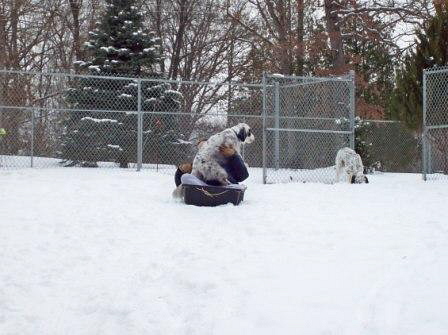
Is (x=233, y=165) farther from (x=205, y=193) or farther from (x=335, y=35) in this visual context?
(x=335, y=35)

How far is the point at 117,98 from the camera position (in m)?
17.9

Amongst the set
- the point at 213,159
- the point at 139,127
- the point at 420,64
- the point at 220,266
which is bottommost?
the point at 220,266

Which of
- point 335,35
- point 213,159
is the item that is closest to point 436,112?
point 213,159

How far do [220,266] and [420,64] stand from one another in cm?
1194

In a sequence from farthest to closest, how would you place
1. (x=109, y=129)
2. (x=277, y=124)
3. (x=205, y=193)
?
1. (x=109, y=129)
2. (x=277, y=124)
3. (x=205, y=193)

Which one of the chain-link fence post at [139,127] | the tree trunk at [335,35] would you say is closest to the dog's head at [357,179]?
the chain-link fence post at [139,127]

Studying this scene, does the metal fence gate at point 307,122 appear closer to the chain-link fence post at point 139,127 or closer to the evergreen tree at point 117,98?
the evergreen tree at point 117,98

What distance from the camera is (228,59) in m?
29.0

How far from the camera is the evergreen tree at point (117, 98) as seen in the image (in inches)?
653

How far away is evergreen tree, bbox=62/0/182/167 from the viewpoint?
16.6 meters

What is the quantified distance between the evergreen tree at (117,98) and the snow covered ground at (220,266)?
21.7ft

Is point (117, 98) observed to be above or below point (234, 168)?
above

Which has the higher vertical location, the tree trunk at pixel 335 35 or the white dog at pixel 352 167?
the tree trunk at pixel 335 35

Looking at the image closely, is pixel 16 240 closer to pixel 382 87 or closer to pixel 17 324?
pixel 17 324
